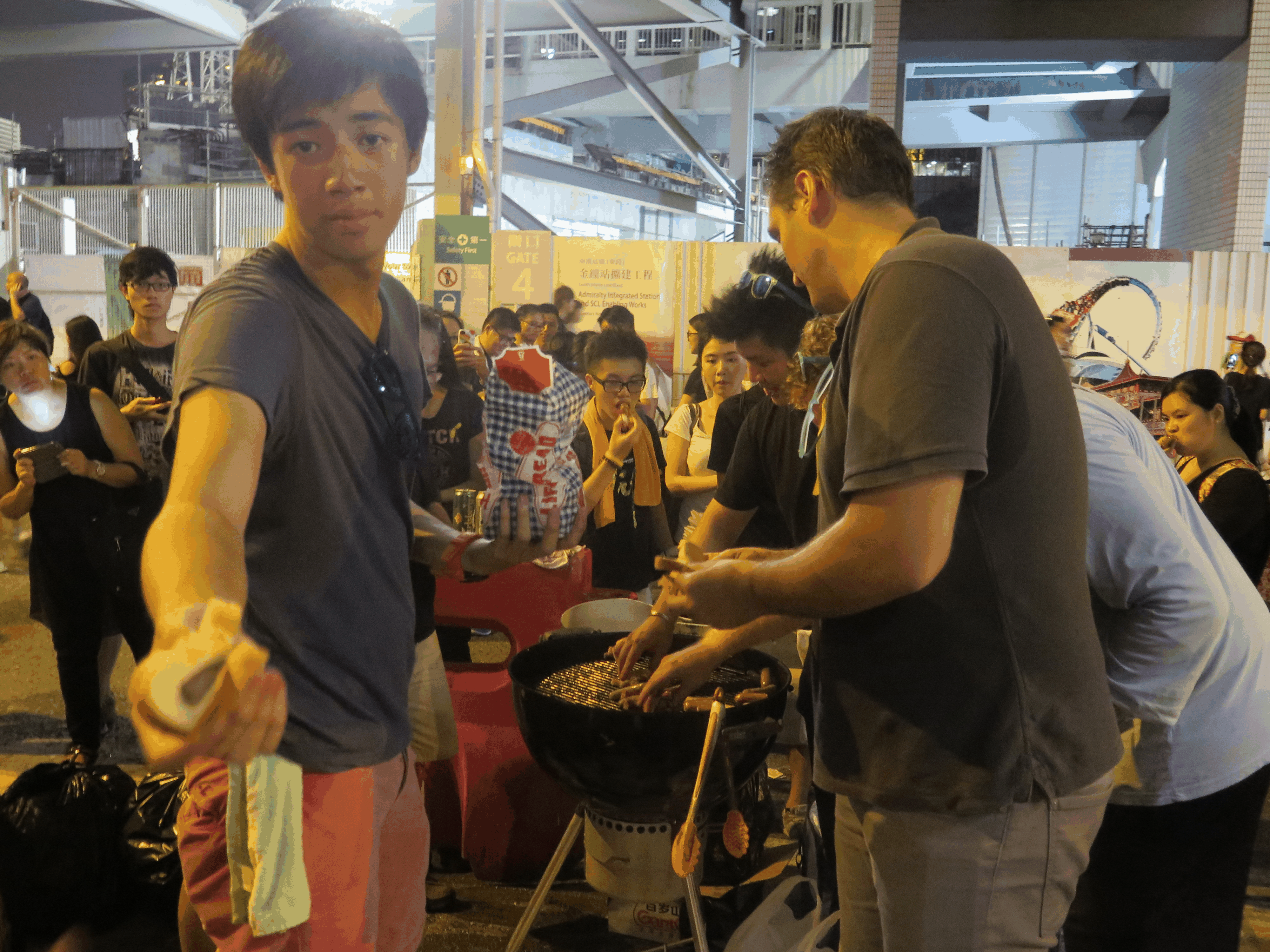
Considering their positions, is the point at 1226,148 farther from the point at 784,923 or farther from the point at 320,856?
the point at 320,856

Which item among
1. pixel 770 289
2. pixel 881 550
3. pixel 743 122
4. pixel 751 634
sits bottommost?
pixel 751 634

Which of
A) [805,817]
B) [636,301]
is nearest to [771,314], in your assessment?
[805,817]

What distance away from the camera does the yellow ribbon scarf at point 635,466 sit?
395 cm

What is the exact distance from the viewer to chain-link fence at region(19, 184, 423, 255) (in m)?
19.8

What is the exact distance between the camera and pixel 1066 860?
1.53 meters

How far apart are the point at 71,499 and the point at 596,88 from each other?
1501 centimetres

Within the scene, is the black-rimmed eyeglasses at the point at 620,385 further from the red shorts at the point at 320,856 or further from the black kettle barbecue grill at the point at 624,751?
the red shorts at the point at 320,856

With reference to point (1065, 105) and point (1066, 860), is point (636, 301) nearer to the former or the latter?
point (1066, 860)

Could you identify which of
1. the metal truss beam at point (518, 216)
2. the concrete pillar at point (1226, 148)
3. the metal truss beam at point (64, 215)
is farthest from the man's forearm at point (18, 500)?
the metal truss beam at point (64, 215)

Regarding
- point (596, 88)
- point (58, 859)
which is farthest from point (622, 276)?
point (596, 88)

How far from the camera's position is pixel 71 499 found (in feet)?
13.8

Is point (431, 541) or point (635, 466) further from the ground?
point (431, 541)

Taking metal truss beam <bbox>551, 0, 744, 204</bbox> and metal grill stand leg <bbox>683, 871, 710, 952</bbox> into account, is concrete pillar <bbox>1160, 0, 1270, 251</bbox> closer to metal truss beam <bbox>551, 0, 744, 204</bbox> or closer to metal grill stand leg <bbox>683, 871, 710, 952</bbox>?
metal truss beam <bbox>551, 0, 744, 204</bbox>

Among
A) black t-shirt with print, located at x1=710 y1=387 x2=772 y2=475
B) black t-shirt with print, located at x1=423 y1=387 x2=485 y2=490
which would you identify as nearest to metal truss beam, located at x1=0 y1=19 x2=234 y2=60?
black t-shirt with print, located at x1=423 y1=387 x2=485 y2=490
